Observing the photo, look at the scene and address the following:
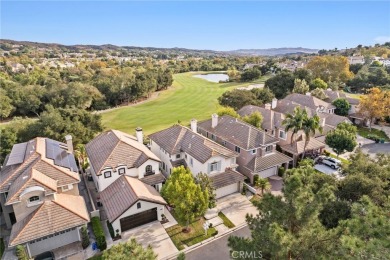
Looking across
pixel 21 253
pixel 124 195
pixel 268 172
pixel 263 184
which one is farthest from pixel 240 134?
pixel 21 253

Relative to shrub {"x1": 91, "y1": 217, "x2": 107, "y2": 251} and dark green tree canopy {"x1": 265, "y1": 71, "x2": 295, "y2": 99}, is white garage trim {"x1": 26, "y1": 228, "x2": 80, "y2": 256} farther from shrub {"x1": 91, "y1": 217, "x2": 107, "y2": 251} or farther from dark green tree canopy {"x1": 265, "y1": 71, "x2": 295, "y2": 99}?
dark green tree canopy {"x1": 265, "y1": 71, "x2": 295, "y2": 99}

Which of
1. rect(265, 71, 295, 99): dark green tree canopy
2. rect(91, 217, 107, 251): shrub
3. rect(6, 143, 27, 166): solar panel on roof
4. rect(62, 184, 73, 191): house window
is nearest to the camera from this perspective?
rect(91, 217, 107, 251): shrub

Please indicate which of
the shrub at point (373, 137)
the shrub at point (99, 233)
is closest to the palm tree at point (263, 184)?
the shrub at point (99, 233)

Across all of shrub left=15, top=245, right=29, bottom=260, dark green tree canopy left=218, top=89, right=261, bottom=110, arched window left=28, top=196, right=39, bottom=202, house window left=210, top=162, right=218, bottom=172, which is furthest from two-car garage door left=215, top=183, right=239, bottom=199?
dark green tree canopy left=218, top=89, right=261, bottom=110

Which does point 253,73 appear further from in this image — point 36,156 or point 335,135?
point 36,156

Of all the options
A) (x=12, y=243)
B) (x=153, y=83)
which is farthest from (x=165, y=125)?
(x=12, y=243)

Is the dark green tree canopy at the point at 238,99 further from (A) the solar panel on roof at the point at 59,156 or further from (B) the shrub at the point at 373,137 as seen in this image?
(A) the solar panel on roof at the point at 59,156
